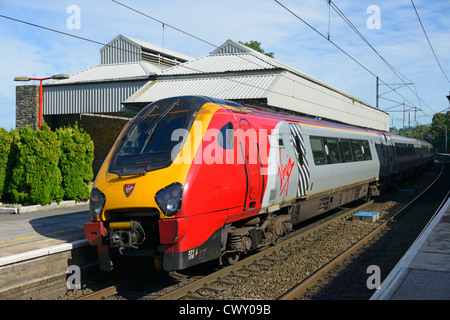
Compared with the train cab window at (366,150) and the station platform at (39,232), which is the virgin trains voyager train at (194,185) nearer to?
the station platform at (39,232)

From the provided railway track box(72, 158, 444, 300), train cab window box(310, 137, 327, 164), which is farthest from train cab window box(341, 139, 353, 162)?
railway track box(72, 158, 444, 300)

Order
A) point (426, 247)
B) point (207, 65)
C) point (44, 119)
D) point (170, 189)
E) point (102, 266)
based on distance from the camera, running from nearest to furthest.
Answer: point (170, 189) → point (102, 266) → point (426, 247) → point (207, 65) → point (44, 119)

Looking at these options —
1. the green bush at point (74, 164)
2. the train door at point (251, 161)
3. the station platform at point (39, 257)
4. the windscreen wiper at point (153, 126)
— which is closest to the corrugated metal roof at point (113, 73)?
the green bush at point (74, 164)

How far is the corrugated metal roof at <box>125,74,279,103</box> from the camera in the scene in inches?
773

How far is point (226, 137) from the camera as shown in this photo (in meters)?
7.27

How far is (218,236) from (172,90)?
15.6m

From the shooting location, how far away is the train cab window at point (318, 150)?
35.6 feet

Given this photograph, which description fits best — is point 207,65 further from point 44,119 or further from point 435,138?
point 435,138

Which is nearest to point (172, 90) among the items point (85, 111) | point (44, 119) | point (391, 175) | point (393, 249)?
point (85, 111)

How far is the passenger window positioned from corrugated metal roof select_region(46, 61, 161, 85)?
13.7m

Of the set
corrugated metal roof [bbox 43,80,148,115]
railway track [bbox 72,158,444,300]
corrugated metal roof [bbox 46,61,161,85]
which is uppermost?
corrugated metal roof [bbox 46,61,161,85]

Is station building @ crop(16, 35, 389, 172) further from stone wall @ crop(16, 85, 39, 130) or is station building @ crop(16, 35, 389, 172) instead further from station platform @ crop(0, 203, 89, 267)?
station platform @ crop(0, 203, 89, 267)

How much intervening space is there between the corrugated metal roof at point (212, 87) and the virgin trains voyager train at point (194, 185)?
10.1 meters
